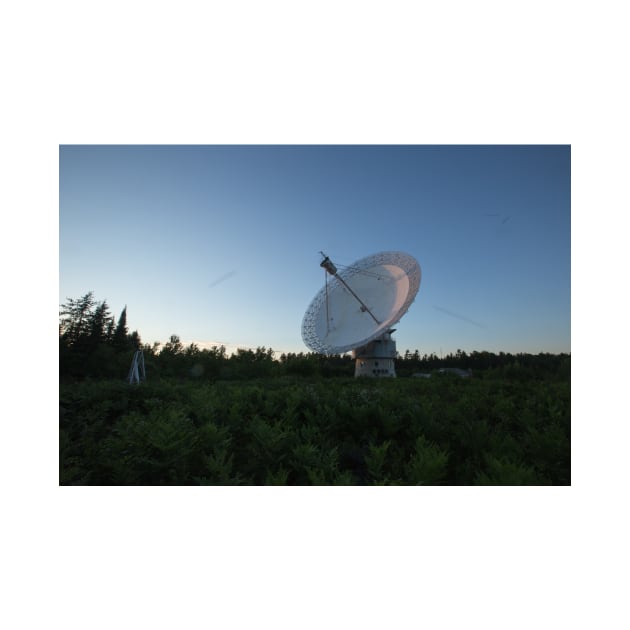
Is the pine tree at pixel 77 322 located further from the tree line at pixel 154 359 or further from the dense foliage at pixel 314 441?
the dense foliage at pixel 314 441

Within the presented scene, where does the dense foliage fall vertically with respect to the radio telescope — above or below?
below

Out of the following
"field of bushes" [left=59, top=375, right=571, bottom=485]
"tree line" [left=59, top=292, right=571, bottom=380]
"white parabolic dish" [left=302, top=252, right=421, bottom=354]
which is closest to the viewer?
"field of bushes" [left=59, top=375, right=571, bottom=485]

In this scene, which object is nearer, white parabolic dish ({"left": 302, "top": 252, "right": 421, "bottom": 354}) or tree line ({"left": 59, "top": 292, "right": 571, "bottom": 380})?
white parabolic dish ({"left": 302, "top": 252, "right": 421, "bottom": 354})

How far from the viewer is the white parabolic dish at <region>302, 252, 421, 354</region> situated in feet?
62.1

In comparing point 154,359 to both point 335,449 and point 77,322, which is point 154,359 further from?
point 335,449

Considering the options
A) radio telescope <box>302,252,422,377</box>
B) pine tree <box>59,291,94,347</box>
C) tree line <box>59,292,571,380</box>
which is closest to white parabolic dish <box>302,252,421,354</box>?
radio telescope <box>302,252,422,377</box>

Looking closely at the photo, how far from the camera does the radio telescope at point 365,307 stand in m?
19.1

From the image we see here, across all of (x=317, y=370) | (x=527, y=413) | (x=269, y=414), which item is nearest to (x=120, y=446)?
(x=269, y=414)

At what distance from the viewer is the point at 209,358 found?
A: 41625 mm

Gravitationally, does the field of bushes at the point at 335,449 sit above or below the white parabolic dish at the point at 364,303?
below

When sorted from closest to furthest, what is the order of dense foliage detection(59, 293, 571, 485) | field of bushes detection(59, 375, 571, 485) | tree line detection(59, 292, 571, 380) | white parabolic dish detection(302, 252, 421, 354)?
field of bushes detection(59, 375, 571, 485) → dense foliage detection(59, 293, 571, 485) → white parabolic dish detection(302, 252, 421, 354) → tree line detection(59, 292, 571, 380)

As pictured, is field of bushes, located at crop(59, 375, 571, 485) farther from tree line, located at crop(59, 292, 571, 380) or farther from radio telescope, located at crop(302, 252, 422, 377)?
tree line, located at crop(59, 292, 571, 380)

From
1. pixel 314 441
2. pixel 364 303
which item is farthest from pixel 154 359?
pixel 314 441

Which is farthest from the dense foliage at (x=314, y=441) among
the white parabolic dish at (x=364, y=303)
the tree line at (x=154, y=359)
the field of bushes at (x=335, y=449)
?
the tree line at (x=154, y=359)
